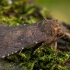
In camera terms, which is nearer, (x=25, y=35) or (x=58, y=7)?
(x=25, y=35)

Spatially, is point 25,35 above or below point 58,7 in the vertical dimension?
above

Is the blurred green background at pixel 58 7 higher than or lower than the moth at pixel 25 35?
lower

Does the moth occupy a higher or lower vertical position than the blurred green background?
higher

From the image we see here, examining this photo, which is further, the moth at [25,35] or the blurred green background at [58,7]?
the blurred green background at [58,7]

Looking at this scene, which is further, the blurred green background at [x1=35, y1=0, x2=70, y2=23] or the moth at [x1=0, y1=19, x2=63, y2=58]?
the blurred green background at [x1=35, y1=0, x2=70, y2=23]
